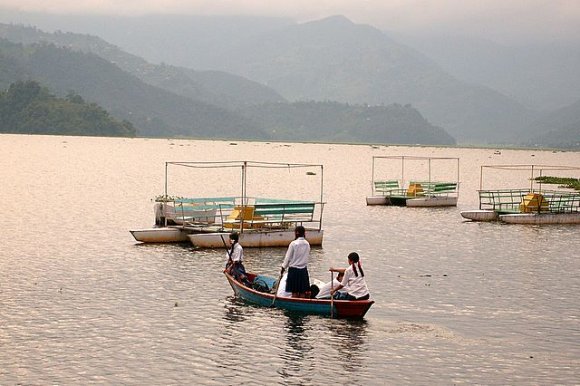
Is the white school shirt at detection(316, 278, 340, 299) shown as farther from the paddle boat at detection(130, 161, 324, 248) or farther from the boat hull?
the boat hull

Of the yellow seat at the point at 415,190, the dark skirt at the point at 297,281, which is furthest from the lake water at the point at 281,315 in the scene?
the yellow seat at the point at 415,190

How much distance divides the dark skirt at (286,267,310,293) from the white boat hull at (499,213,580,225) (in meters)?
35.0

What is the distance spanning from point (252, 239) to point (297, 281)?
15977mm

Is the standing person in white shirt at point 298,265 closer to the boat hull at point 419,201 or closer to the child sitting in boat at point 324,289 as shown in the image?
the child sitting in boat at point 324,289

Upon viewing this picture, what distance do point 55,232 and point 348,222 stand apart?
2151 centimetres

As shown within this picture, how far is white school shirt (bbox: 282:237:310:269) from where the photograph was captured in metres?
31.3

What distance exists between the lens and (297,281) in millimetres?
31688

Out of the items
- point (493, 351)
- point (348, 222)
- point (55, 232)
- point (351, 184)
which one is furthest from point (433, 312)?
point (351, 184)

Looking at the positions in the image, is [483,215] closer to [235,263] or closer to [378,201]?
[378,201]

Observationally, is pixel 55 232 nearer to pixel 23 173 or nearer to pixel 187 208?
pixel 187 208

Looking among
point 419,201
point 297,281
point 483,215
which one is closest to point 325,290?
point 297,281

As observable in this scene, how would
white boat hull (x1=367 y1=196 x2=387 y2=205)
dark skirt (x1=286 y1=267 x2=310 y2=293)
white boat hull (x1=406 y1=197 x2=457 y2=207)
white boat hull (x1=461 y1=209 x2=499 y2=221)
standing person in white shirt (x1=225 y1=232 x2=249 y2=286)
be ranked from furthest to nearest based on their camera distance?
white boat hull (x1=367 y1=196 x2=387 y2=205)
white boat hull (x1=406 y1=197 x2=457 y2=207)
white boat hull (x1=461 y1=209 x2=499 y2=221)
standing person in white shirt (x1=225 y1=232 x2=249 y2=286)
dark skirt (x1=286 y1=267 x2=310 y2=293)

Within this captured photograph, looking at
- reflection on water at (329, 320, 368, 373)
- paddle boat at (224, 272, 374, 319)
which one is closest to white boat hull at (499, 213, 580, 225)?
paddle boat at (224, 272, 374, 319)

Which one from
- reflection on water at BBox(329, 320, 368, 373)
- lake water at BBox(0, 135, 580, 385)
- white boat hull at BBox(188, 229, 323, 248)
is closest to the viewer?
lake water at BBox(0, 135, 580, 385)
